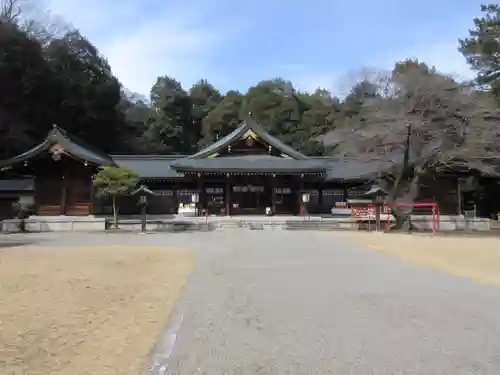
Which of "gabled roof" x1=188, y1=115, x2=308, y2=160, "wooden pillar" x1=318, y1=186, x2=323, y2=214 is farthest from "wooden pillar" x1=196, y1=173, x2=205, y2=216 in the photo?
"wooden pillar" x1=318, y1=186, x2=323, y2=214

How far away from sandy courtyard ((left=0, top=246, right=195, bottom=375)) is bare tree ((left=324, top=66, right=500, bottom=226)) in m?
15.6

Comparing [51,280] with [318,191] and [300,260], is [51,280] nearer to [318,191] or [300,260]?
[300,260]

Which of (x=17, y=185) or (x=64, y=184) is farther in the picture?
(x=17, y=185)

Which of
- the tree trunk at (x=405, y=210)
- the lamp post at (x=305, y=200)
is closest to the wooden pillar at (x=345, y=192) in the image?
the lamp post at (x=305, y=200)

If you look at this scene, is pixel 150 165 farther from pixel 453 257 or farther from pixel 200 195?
pixel 453 257

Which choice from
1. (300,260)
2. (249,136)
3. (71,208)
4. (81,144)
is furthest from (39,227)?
(300,260)

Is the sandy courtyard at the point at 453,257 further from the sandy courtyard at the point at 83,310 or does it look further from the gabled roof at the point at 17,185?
the gabled roof at the point at 17,185

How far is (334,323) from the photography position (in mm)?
6027

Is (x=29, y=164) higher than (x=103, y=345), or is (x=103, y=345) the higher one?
(x=29, y=164)

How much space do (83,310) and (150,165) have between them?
29.2 metres

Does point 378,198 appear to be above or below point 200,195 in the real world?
below

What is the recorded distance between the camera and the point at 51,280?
927 centimetres

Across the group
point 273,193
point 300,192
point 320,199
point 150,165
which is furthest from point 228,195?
point 150,165

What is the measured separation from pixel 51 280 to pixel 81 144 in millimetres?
26368
